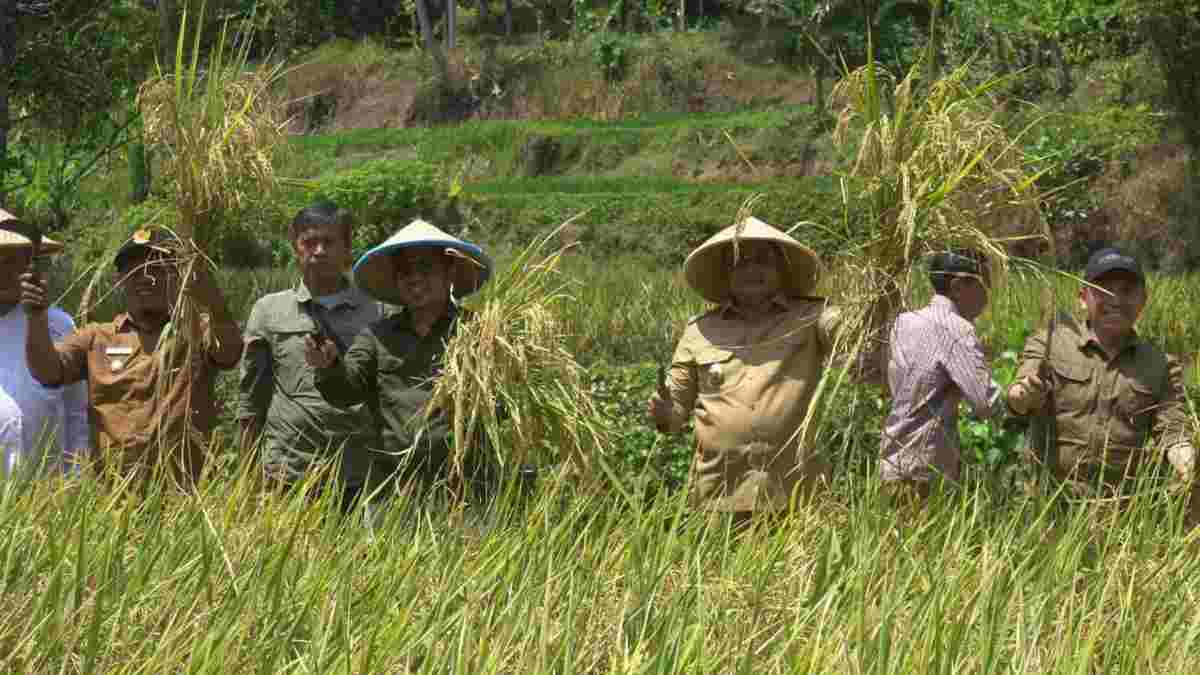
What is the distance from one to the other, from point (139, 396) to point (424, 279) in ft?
2.62

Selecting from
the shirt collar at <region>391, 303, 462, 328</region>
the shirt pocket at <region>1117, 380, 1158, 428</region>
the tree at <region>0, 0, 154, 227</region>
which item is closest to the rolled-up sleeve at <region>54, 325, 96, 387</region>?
the shirt collar at <region>391, 303, 462, 328</region>

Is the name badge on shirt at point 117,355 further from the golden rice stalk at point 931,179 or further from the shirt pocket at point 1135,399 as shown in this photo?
the shirt pocket at point 1135,399

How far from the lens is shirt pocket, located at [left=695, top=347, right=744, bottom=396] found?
3710 mm

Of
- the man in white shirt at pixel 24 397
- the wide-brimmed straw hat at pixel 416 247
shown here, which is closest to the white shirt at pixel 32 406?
the man in white shirt at pixel 24 397

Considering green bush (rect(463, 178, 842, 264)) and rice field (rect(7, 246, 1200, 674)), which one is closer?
rice field (rect(7, 246, 1200, 674))

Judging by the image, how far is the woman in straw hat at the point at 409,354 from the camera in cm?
367

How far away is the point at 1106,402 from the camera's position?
3.73 metres

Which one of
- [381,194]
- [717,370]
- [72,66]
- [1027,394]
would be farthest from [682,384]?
[381,194]

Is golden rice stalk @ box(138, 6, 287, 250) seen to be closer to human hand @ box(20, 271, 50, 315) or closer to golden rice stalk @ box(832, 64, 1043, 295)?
human hand @ box(20, 271, 50, 315)

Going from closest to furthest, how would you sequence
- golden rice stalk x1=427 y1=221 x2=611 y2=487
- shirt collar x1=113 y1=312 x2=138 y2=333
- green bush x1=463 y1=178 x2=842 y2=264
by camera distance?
golden rice stalk x1=427 y1=221 x2=611 y2=487
shirt collar x1=113 y1=312 x2=138 y2=333
green bush x1=463 y1=178 x2=842 y2=264

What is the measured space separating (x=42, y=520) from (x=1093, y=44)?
Result: 1676 centimetres

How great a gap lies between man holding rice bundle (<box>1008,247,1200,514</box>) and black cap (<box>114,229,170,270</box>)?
2.00 m

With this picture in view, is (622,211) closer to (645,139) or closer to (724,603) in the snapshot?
(645,139)

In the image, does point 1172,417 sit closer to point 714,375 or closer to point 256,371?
point 714,375
